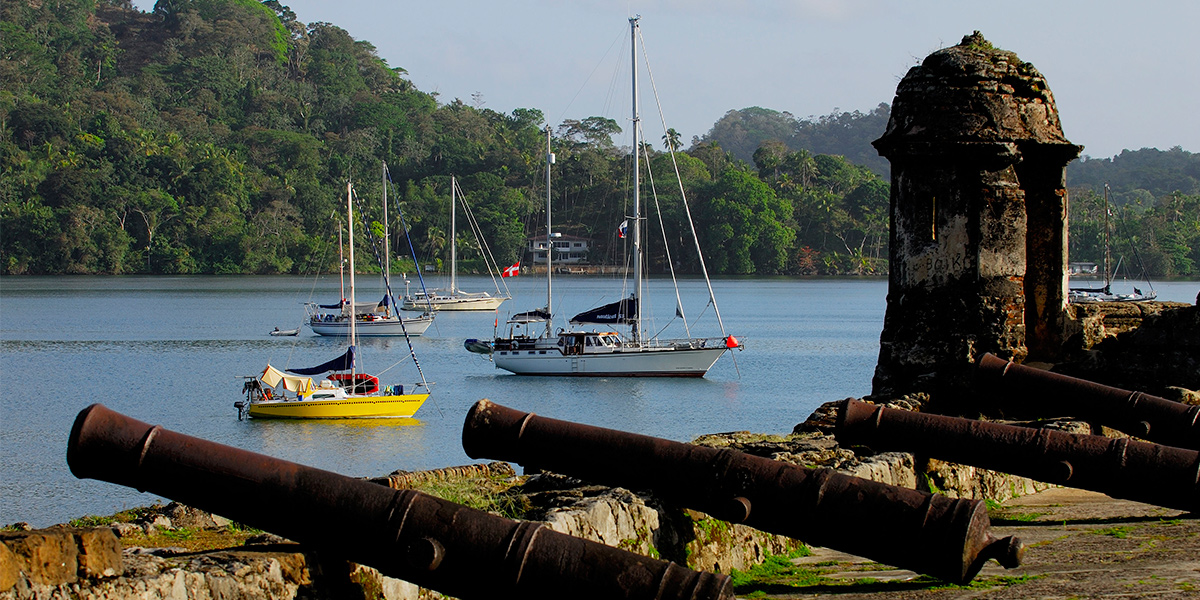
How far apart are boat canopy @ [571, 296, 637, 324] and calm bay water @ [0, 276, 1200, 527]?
2155 millimetres

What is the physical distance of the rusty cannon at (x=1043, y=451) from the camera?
602 cm

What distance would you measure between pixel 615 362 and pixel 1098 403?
3083 cm

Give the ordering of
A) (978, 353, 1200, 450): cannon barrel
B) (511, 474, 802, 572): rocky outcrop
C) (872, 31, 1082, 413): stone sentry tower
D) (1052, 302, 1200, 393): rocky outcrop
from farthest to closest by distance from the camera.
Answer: (872, 31, 1082, 413): stone sentry tower → (1052, 302, 1200, 393): rocky outcrop → (978, 353, 1200, 450): cannon barrel → (511, 474, 802, 572): rocky outcrop

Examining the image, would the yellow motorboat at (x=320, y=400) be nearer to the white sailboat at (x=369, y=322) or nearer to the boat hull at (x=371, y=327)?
the white sailboat at (x=369, y=322)

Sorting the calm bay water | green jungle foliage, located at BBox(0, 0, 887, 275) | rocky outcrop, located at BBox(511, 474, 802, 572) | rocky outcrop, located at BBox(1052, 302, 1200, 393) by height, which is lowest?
the calm bay water

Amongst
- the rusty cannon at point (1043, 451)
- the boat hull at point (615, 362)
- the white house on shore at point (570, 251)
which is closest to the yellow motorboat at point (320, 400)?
the boat hull at point (615, 362)

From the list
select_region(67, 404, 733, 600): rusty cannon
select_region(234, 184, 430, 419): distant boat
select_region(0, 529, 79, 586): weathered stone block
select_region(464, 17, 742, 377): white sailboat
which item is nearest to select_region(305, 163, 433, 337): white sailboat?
select_region(464, 17, 742, 377): white sailboat

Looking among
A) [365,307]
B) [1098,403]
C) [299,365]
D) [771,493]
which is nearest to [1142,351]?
[1098,403]

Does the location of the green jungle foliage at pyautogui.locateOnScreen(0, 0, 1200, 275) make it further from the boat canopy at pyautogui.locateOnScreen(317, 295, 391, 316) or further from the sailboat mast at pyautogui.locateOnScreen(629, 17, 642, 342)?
the sailboat mast at pyautogui.locateOnScreen(629, 17, 642, 342)

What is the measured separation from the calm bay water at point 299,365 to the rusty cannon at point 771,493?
13.7m

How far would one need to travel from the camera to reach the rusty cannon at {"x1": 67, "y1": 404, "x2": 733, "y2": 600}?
4176 mm

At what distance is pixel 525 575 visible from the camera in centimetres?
429

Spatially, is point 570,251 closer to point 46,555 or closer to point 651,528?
point 651,528

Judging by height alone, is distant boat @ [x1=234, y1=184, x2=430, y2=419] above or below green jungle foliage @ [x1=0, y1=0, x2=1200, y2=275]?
below
